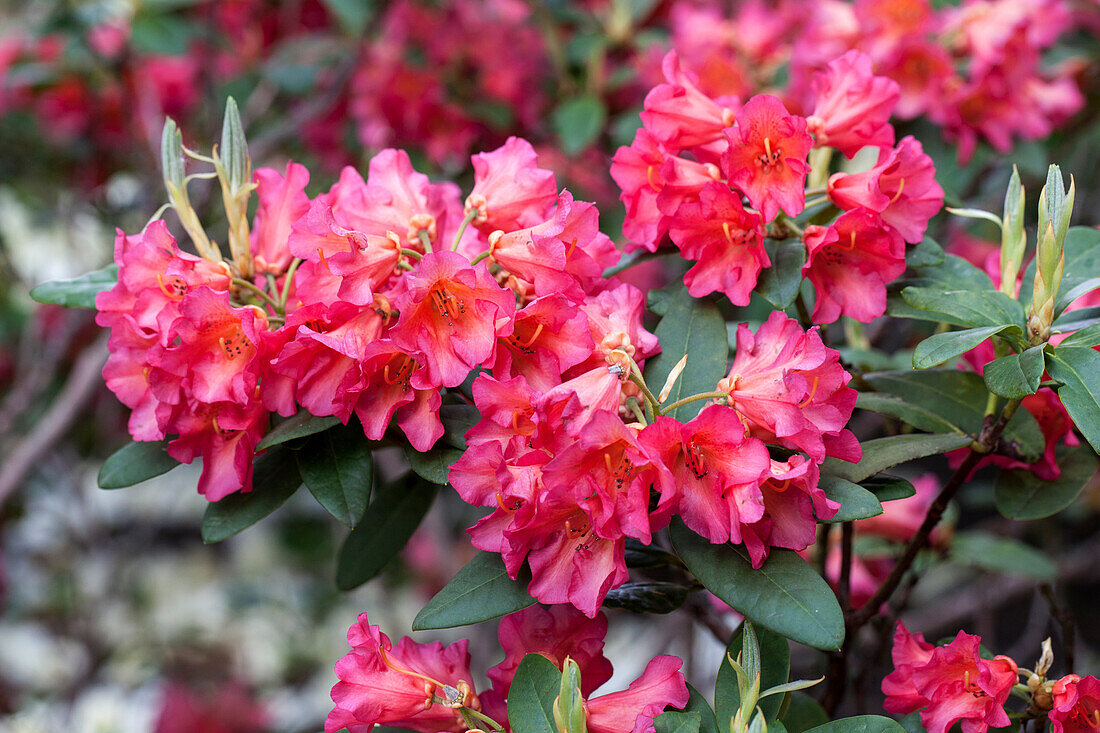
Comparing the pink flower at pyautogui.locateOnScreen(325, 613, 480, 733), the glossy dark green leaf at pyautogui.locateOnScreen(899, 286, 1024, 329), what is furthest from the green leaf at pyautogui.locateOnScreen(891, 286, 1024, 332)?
the pink flower at pyautogui.locateOnScreen(325, 613, 480, 733)

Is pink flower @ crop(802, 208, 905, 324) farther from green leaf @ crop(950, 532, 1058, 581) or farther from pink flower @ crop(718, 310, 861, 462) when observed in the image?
green leaf @ crop(950, 532, 1058, 581)

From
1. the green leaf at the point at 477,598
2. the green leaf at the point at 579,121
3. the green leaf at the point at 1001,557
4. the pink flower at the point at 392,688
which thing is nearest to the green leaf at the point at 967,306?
the green leaf at the point at 477,598

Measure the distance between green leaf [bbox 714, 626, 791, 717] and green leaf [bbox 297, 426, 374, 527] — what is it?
13.8 inches

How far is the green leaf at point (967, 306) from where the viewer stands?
2.72 feet

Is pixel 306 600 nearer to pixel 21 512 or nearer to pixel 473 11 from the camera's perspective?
pixel 21 512

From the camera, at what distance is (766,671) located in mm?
813

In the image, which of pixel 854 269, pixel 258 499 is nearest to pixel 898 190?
pixel 854 269

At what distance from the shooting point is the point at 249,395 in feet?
2.68

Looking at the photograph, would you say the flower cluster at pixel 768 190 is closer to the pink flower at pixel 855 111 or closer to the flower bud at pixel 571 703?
the pink flower at pixel 855 111

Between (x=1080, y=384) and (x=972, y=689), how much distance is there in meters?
0.29

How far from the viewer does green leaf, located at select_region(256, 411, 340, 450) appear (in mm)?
813

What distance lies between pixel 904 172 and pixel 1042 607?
81.1 inches

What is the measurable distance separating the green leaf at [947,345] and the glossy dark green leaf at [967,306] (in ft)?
0.05

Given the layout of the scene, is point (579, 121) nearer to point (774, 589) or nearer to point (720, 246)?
point (720, 246)
